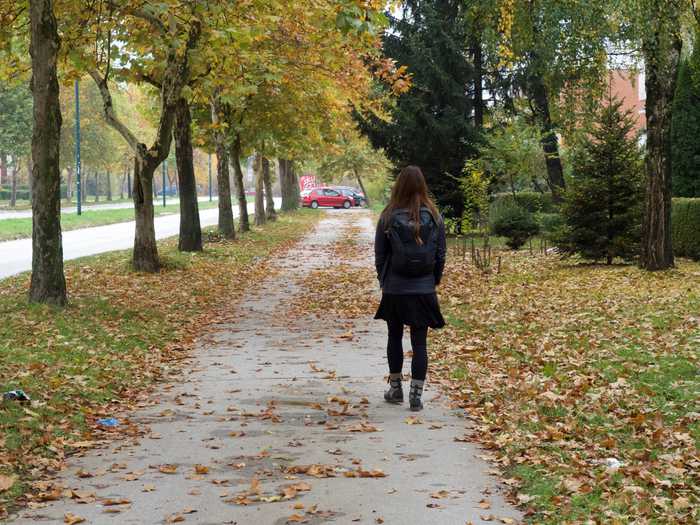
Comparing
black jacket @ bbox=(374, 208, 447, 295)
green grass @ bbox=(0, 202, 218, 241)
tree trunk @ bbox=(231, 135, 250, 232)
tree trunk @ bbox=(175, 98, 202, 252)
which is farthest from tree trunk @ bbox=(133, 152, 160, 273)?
green grass @ bbox=(0, 202, 218, 241)

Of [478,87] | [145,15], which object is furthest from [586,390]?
[478,87]

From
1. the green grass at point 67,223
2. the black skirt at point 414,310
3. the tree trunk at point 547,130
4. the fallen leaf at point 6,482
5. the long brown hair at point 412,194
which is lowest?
the fallen leaf at point 6,482

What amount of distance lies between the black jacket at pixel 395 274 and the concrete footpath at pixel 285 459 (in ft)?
3.30

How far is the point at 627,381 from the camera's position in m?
9.14

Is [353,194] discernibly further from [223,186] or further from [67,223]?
[223,186]

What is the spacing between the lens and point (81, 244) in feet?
109

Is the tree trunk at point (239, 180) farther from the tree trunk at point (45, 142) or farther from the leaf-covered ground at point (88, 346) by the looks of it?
the tree trunk at point (45, 142)

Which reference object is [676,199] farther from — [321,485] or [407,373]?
[321,485]

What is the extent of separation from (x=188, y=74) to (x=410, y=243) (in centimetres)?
1350

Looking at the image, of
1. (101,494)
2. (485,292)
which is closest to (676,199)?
(485,292)

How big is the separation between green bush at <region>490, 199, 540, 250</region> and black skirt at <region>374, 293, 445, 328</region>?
19.9 metres

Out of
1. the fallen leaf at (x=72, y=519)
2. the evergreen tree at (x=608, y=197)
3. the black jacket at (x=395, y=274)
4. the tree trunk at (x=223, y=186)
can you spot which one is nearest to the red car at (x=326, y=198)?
the tree trunk at (x=223, y=186)

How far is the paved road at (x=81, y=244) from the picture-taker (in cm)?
2481

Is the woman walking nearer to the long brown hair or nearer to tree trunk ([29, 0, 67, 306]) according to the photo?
the long brown hair
